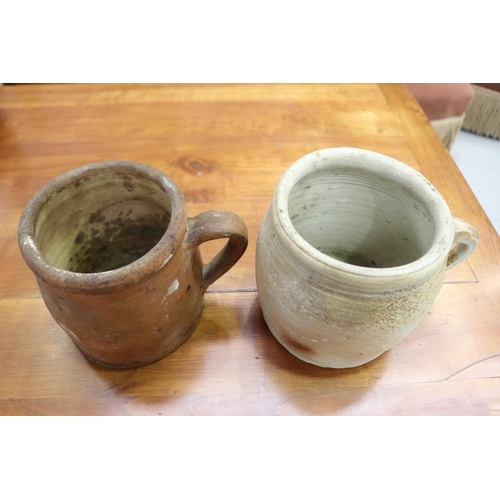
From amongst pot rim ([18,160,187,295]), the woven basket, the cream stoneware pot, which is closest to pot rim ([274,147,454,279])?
the cream stoneware pot

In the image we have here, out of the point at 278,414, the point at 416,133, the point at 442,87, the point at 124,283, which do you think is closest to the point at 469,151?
the point at 442,87

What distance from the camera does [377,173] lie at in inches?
20.1

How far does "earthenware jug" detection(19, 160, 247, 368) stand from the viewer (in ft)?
1.40

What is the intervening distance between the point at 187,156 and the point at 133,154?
0.11m

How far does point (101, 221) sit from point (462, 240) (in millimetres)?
454

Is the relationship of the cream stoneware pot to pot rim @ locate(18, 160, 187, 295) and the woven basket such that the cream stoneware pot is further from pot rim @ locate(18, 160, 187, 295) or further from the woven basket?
the woven basket

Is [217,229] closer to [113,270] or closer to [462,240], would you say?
[113,270]

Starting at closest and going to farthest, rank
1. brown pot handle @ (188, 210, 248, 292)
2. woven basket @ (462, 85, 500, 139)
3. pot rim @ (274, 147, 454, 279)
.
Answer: pot rim @ (274, 147, 454, 279)
brown pot handle @ (188, 210, 248, 292)
woven basket @ (462, 85, 500, 139)

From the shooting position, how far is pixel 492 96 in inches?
50.8

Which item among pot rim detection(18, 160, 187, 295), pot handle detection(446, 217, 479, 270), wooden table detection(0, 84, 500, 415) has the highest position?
pot handle detection(446, 217, 479, 270)

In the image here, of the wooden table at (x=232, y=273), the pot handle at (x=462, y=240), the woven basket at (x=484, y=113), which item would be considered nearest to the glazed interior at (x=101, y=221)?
the wooden table at (x=232, y=273)

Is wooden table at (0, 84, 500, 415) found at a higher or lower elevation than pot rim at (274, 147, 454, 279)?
lower

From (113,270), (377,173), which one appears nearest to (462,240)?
(377,173)

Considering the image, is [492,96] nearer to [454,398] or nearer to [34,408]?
[454,398]
